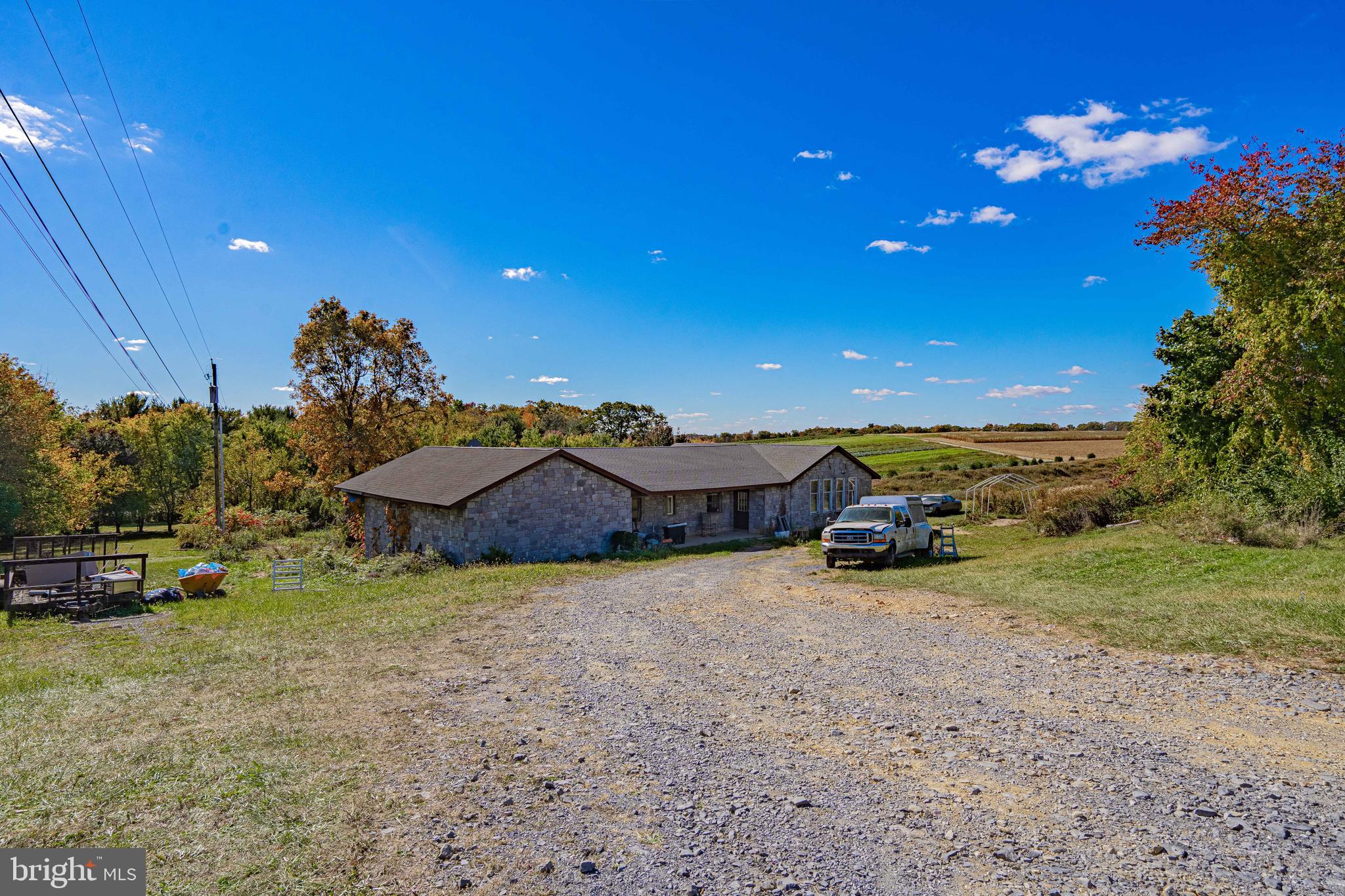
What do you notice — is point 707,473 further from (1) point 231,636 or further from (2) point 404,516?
(1) point 231,636

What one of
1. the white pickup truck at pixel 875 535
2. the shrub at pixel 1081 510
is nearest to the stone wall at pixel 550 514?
the white pickup truck at pixel 875 535

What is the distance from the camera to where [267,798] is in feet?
19.7

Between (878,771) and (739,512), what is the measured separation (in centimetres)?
2918

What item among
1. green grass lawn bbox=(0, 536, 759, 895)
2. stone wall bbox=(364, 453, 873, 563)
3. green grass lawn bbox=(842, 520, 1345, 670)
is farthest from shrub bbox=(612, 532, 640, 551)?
green grass lawn bbox=(0, 536, 759, 895)

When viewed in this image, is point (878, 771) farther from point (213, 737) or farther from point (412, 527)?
point (412, 527)

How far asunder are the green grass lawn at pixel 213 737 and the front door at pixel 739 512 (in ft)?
70.4

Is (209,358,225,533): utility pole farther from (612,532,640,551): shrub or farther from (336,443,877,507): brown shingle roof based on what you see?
(612,532,640,551): shrub

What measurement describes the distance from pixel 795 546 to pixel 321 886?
88.9 ft

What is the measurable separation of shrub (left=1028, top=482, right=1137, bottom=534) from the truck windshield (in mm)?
10421

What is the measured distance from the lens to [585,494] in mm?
26984

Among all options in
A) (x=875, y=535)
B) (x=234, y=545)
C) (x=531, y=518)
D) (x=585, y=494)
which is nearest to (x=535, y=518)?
(x=531, y=518)

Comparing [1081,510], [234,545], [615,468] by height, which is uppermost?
[615,468]

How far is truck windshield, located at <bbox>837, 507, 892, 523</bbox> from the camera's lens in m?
22.6

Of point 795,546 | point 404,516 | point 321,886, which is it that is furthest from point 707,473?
point 321,886
